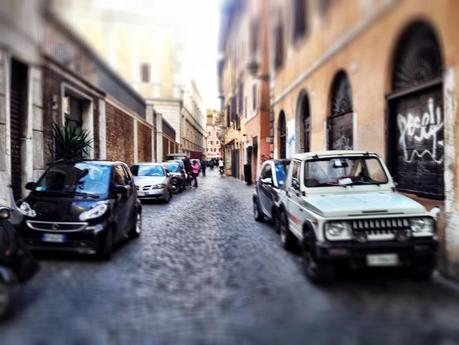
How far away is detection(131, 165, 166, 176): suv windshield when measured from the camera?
16578 mm

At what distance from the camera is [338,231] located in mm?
5035

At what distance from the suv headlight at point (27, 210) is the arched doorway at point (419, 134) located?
5.28 metres

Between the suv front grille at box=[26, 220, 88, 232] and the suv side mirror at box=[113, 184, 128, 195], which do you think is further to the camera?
the suv side mirror at box=[113, 184, 128, 195]

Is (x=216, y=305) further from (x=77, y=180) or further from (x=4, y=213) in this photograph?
(x=77, y=180)

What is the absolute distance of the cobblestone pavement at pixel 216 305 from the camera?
3.37 metres

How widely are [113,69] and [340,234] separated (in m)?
3.71

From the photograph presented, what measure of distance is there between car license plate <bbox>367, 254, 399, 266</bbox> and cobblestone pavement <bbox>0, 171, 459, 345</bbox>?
27 centimetres

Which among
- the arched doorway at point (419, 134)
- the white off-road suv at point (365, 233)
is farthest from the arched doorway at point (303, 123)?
the arched doorway at point (419, 134)

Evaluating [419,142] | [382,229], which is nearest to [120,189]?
[382,229]

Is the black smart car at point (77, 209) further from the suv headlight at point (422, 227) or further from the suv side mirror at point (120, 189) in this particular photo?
the suv headlight at point (422, 227)

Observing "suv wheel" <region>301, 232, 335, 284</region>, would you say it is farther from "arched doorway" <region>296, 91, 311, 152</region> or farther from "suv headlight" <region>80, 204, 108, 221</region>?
"suv headlight" <region>80, 204, 108, 221</region>

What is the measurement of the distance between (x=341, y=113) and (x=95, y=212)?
374cm

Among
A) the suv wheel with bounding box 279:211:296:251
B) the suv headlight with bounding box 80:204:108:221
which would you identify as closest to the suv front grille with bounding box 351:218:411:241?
the suv wheel with bounding box 279:211:296:251

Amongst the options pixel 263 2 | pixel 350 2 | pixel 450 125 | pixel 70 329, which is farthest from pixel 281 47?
pixel 450 125
